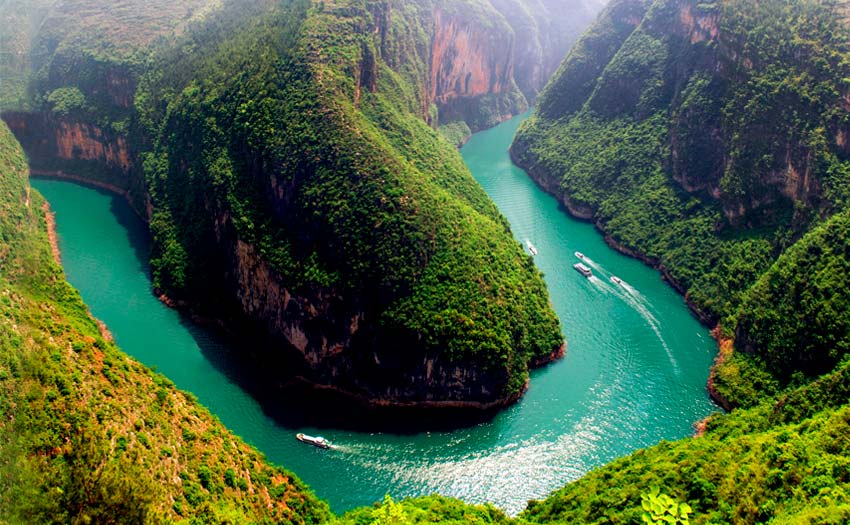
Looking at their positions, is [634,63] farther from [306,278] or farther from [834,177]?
[306,278]

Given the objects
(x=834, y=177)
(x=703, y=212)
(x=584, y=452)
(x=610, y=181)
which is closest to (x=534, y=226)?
(x=610, y=181)

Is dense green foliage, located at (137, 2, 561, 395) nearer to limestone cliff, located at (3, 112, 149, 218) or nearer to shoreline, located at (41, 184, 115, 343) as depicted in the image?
shoreline, located at (41, 184, 115, 343)

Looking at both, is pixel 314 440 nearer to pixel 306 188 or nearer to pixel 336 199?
pixel 336 199

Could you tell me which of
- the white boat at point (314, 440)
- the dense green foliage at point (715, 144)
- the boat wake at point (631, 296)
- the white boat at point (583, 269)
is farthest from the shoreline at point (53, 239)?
the dense green foliage at point (715, 144)

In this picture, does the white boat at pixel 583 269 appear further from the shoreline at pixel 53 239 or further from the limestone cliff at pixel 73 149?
the limestone cliff at pixel 73 149

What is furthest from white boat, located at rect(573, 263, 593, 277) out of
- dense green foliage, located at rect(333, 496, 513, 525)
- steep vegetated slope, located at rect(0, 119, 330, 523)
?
steep vegetated slope, located at rect(0, 119, 330, 523)
